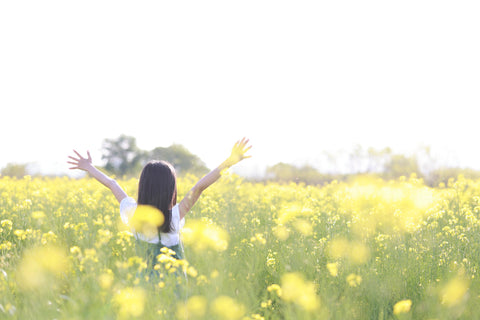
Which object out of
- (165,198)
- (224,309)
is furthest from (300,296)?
(165,198)

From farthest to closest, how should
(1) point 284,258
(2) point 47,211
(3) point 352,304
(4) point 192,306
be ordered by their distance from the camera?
1. (2) point 47,211
2. (1) point 284,258
3. (3) point 352,304
4. (4) point 192,306

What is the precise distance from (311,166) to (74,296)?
52.2 ft

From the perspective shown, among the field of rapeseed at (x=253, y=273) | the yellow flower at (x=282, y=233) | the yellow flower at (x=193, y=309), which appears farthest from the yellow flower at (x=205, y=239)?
the yellow flower at (x=282, y=233)

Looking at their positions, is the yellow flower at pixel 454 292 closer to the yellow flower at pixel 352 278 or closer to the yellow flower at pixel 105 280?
the yellow flower at pixel 352 278

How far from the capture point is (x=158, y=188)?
10.5 feet

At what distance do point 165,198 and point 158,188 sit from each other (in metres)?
0.09

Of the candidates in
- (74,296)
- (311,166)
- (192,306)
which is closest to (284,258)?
(192,306)

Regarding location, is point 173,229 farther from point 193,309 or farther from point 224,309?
point 224,309

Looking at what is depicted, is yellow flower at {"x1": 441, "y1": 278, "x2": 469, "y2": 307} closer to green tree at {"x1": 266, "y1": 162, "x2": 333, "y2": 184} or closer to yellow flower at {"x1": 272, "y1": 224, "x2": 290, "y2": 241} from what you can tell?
yellow flower at {"x1": 272, "y1": 224, "x2": 290, "y2": 241}

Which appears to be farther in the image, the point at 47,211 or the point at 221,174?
the point at 47,211

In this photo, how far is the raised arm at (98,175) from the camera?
12.3 ft

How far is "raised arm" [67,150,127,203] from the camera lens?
148 inches

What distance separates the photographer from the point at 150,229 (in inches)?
126

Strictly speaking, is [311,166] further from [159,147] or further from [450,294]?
[450,294]
